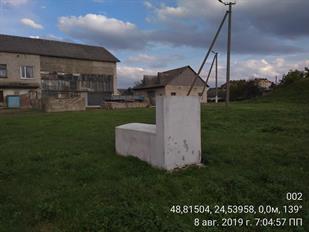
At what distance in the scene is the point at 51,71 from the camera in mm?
34906

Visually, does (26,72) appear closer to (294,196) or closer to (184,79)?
(184,79)

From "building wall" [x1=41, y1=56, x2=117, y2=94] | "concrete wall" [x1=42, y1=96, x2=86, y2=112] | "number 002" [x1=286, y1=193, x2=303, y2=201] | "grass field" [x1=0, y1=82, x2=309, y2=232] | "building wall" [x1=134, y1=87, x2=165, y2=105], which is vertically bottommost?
"number 002" [x1=286, y1=193, x2=303, y2=201]

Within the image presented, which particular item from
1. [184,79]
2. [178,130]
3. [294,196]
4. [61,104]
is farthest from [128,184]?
[184,79]

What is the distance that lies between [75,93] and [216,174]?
3362 centimetres

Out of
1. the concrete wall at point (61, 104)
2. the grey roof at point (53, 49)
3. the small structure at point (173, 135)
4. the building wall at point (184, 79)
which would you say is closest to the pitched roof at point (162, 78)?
the building wall at point (184, 79)

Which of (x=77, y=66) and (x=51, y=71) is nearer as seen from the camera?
(x=51, y=71)

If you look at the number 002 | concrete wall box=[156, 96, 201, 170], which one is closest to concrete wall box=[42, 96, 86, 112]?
concrete wall box=[156, 96, 201, 170]

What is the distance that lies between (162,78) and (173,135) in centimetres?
3812

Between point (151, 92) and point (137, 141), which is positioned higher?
point (151, 92)

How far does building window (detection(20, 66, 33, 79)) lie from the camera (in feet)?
108

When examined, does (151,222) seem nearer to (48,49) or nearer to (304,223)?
(304,223)

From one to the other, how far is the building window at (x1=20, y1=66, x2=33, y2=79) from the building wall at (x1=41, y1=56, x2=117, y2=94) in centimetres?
133

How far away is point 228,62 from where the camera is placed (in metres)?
17.2

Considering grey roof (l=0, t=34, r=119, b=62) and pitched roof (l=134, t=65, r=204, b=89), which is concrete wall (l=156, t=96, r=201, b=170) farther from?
pitched roof (l=134, t=65, r=204, b=89)
